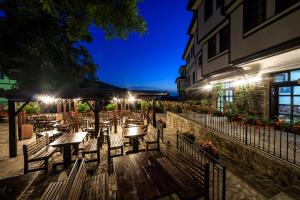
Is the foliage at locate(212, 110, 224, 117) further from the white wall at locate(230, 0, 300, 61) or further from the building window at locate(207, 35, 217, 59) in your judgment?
the building window at locate(207, 35, 217, 59)

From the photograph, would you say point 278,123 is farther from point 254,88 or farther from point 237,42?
point 237,42

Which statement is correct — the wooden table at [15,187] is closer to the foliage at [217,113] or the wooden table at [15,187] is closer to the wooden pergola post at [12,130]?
the wooden pergola post at [12,130]

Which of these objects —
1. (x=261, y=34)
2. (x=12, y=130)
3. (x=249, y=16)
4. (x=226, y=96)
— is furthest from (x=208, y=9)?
(x=12, y=130)

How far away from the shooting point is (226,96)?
10516 mm

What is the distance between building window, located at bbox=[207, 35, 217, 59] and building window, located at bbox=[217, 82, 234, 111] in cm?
237

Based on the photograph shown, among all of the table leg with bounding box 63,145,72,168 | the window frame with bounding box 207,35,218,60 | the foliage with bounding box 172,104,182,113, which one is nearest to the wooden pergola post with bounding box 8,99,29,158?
the table leg with bounding box 63,145,72,168

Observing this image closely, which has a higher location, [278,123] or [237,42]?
[237,42]

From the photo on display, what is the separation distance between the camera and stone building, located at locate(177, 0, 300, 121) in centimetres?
492

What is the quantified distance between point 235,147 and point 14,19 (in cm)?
1900

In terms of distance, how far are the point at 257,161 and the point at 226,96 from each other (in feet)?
22.6

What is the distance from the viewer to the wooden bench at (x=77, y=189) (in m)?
2.55

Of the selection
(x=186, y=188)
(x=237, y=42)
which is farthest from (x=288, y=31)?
(x=186, y=188)

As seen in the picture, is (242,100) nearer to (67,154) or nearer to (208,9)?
(208,9)

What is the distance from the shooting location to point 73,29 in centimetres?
512
